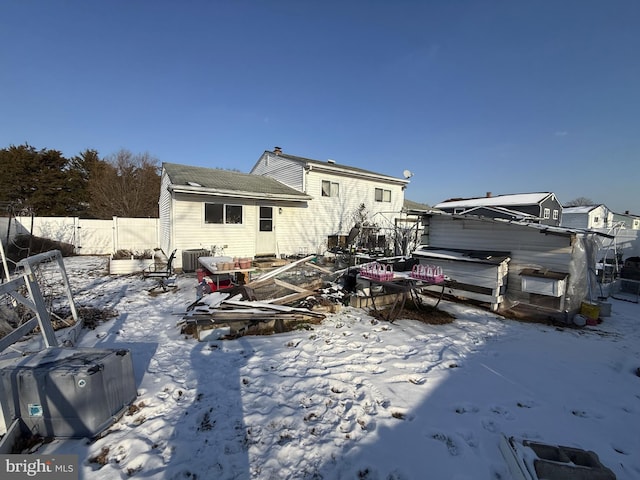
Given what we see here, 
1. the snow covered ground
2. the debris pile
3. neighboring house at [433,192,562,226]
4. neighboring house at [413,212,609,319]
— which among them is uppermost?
neighboring house at [433,192,562,226]

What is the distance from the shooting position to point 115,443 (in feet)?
8.46

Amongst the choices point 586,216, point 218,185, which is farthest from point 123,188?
point 586,216

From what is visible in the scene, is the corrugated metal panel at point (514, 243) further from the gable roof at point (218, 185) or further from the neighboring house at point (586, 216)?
the neighboring house at point (586, 216)

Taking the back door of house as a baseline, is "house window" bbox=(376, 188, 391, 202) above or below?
above

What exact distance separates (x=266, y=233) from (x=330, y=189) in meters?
4.88

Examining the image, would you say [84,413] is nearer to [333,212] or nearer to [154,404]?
[154,404]

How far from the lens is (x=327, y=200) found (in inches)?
620

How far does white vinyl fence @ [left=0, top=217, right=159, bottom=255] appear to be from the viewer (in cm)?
1501

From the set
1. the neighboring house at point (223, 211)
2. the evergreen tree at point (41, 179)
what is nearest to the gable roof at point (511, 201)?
the neighboring house at point (223, 211)

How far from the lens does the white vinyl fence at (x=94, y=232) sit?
15.0 m

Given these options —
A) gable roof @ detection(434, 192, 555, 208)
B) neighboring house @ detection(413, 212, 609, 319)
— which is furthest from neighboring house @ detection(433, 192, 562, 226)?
neighboring house @ detection(413, 212, 609, 319)

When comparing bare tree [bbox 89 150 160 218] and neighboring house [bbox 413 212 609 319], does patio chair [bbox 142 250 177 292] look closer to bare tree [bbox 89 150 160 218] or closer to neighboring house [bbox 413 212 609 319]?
neighboring house [bbox 413 212 609 319]

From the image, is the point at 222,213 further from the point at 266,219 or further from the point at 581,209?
the point at 581,209

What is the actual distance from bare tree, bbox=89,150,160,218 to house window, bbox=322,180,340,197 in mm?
17182
